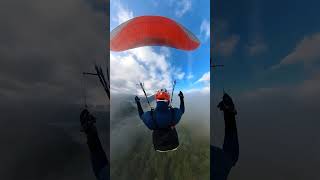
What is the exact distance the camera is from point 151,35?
8.72 feet

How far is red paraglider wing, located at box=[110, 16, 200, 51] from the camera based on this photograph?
8.66ft

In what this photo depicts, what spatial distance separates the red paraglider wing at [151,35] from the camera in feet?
8.66

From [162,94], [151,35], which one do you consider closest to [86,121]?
[162,94]

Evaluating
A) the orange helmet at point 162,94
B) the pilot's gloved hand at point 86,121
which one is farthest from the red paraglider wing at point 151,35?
the pilot's gloved hand at point 86,121

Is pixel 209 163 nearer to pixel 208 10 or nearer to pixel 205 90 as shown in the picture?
pixel 205 90

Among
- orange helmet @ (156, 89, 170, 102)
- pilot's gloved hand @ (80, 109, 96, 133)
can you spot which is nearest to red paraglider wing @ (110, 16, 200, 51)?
orange helmet @ (156, 89, 170, 102)

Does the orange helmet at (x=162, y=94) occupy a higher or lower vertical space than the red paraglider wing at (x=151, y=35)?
lower

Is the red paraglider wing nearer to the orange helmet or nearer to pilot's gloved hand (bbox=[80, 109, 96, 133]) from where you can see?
the orange helmet

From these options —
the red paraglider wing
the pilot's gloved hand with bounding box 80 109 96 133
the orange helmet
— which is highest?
the red paraglider wing

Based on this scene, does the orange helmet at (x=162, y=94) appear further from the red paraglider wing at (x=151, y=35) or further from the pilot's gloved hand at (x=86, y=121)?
the pilot's gloved hand at (x=86, y=121)

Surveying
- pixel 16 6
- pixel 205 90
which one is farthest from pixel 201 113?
pixel 16 6

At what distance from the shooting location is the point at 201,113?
2.63m

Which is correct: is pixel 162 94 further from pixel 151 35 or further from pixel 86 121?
pixel 86 121

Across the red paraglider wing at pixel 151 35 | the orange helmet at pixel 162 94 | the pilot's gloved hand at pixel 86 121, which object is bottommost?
the pilot's gloved hand at pixel 86 121
